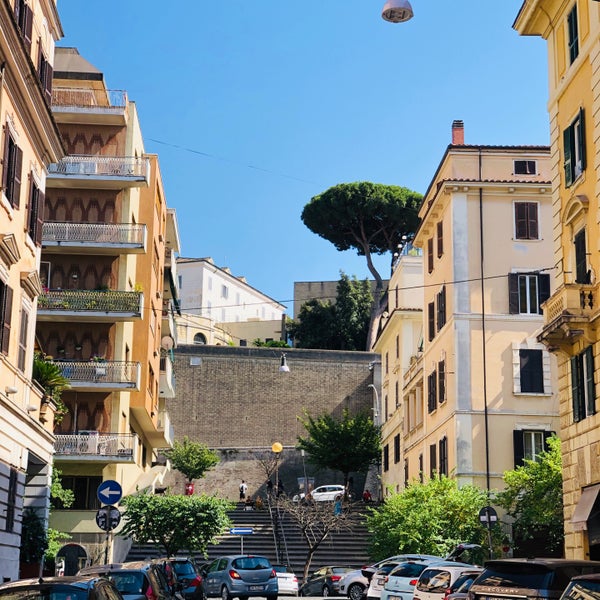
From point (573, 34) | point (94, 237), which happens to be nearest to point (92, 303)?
point (94, 237)

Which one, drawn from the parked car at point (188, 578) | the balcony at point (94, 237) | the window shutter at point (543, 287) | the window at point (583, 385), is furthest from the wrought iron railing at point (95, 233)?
the window at point (583, 385)

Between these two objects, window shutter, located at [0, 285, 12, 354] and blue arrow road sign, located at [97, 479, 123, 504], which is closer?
blue arrow road sign, located at [97, 479, 123, 504]

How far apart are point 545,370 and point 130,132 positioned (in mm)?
19124

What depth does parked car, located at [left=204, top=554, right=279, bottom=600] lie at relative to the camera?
106 ft

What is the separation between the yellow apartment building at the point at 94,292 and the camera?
4278 centimetres

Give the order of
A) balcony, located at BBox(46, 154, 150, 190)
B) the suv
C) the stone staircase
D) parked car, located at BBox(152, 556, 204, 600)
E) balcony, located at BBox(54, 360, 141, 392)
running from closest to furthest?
the suv < parked car, located at BBox(152, 556, 204, 600) < balcony, located at BBox(54, 360, 141, 392) < balcony, located at BBox(46, 154, 150, 190) < the stone staircase

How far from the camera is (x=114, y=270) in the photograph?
1769 inches

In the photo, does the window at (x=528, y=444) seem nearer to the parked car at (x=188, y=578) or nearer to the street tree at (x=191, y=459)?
the parked car at (x=188, y=578)

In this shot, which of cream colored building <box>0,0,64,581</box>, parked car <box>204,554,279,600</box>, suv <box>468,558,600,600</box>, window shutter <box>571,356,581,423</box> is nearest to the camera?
suv <box>468,558,600,600</box>

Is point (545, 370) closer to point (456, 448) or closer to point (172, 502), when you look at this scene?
point (456, 448)

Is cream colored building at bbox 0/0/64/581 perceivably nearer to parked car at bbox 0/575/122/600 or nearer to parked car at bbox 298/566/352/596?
parked car at bbox 0/575/122/600

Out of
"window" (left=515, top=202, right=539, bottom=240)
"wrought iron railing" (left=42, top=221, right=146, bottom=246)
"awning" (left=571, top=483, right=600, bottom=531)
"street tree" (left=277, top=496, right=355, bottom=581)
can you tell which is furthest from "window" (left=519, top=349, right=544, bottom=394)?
"wrought iron railing" (left=42, top=221, right=146, bottom=246)

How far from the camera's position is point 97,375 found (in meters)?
42.6

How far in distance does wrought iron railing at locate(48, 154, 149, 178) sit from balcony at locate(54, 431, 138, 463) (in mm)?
10174
